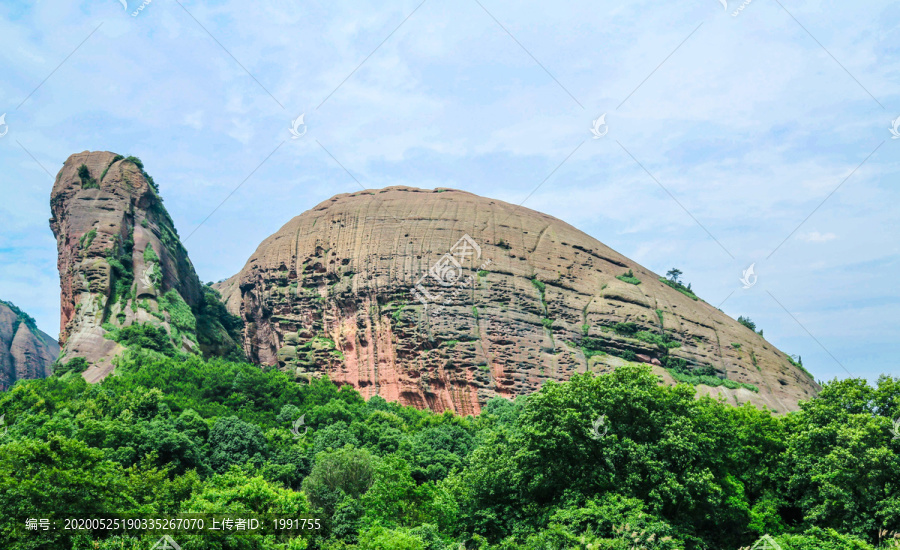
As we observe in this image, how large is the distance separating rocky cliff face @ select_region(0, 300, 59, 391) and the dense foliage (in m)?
80.5

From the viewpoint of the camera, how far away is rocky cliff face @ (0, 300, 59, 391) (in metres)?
109

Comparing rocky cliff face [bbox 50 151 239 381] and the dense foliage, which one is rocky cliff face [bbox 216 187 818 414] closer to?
rocky cliff face [bbox 50 151 239 381]

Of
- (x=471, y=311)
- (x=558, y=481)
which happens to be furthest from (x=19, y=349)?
(x=558, y=481)

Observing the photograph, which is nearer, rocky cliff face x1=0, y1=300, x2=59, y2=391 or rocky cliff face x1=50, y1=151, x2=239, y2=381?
rocky cliff face x1=50, y1=151, x2=239, y2=381

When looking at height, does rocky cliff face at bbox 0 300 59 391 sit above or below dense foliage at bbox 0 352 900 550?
above

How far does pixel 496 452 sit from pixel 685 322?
4034 centimetres

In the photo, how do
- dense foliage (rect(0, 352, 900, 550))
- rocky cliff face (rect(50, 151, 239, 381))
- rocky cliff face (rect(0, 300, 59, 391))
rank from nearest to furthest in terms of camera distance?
1. dense foliage (rect(0, 352, 900, 550))
2. rocky cliff face (rect(50, 151, 239, 381))
3. rocky cliff face (rect(0, 300, 59, 391))

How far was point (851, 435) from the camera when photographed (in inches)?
1149

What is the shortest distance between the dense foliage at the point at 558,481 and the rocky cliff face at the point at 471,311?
75.8 ft

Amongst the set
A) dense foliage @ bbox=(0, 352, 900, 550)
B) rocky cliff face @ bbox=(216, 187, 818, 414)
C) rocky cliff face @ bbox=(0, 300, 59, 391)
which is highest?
rocky cliff face @ bbox=(0, 300, 59, 391)

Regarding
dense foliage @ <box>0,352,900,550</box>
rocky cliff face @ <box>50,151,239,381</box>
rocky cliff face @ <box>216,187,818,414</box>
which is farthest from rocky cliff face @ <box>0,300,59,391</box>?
dense foliage @ <box>0,352,900,550</box>

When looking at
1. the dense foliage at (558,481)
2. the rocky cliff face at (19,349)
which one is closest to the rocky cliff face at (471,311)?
the dense foliage at (558,481)

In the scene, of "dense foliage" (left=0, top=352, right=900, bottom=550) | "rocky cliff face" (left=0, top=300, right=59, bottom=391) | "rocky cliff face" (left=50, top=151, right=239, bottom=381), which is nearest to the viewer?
"dense foliage" (left=0, top=352, right=900, bottom=550)

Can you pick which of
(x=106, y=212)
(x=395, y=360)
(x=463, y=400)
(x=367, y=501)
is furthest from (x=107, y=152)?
(x=367, y=501)
